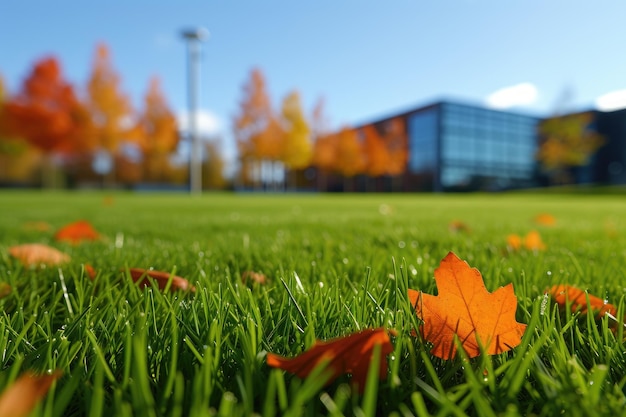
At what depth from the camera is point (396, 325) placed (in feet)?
1.99

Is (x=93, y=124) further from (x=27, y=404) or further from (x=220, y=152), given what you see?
(x=27, y=404)

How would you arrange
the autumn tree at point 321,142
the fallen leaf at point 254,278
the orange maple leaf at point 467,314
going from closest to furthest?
1. the orange maple leaf at point 467,314
2. the fallen leaf at point 254,278
3. the autumn tree at point 321,142

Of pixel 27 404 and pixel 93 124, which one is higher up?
pixel 93 124

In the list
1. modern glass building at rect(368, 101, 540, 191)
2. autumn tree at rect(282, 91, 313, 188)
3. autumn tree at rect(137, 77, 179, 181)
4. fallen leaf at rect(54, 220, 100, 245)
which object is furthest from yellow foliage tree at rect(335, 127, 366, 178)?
fallen leaf at rect(54, 220, 100, 245)

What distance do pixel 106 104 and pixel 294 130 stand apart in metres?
11.5

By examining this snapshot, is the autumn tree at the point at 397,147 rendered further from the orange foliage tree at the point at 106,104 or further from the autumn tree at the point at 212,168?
the orange foliage tree at the point at 106,104

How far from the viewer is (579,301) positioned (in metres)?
0.84

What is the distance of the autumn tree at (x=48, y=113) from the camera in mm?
23641

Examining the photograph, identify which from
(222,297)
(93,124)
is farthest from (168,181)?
(222,297)

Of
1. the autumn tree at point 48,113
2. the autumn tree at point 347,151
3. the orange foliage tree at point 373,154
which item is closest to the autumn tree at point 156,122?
the autumn tree at point 48,113

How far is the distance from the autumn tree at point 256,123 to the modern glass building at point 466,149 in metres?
15.0

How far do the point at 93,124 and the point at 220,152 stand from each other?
69.7ft

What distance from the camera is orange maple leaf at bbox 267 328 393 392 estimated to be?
44 centimetres

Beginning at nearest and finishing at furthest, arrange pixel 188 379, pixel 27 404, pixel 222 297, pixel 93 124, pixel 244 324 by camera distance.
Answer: pixel 27 404, pixel 188 379, pixel 244 324, pixel 222 297, pixel 93 124
